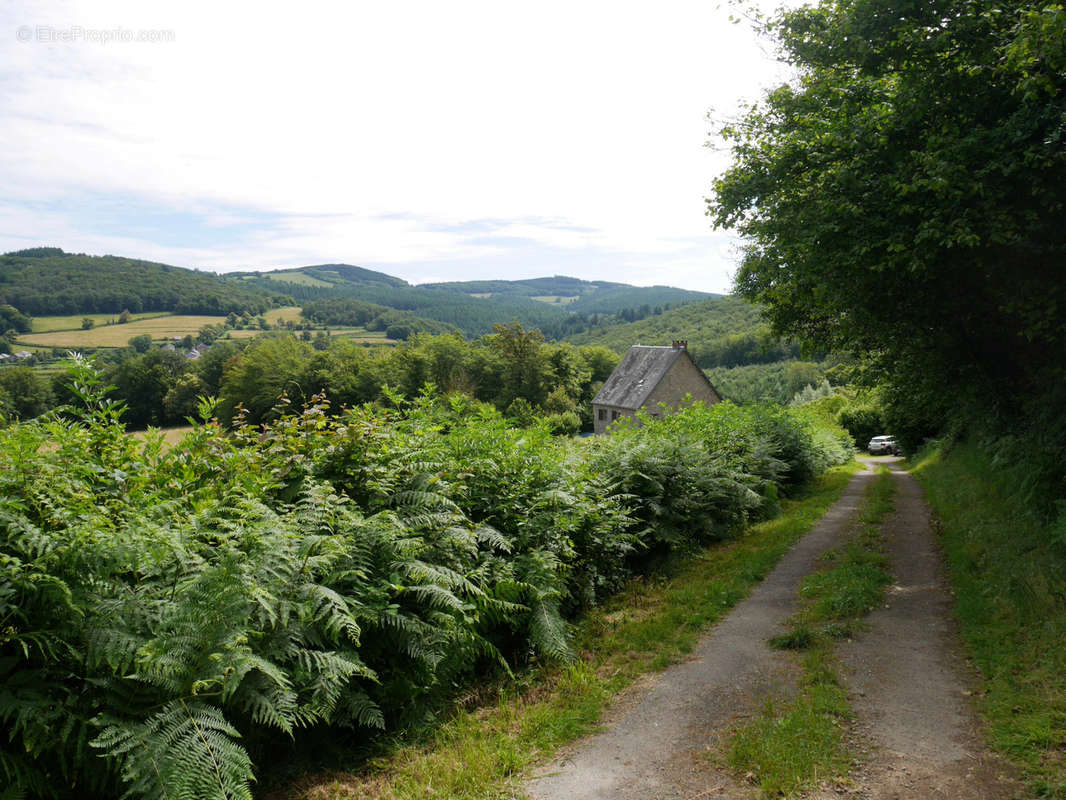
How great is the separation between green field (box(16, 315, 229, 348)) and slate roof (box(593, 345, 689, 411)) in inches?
1847

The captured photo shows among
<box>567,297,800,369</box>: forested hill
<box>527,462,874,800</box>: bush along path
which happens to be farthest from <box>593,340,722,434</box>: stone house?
<box>527,462,874,800</box>: bush along path

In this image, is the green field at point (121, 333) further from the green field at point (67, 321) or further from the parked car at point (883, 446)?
the parked car at point (883, 446)

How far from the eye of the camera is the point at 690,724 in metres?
4.96

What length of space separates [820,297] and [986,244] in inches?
89.0

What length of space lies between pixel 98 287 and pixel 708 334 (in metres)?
116

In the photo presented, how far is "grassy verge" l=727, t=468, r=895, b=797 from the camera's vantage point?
4.14m

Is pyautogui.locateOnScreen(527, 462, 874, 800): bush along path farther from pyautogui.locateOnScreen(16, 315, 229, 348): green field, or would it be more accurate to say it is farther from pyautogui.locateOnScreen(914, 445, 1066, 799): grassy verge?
pyautogui.locateOnScreen(16, 315, 229, 348): green field

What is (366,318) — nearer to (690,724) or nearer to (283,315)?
(283,315)

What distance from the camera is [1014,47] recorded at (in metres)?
6.91

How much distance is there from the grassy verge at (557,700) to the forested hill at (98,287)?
99333mm

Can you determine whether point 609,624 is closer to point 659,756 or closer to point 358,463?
point 659,756

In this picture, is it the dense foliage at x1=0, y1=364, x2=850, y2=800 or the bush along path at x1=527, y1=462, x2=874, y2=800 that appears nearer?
the dense foliage at x1=0, y1=364, x2=850, y2=800

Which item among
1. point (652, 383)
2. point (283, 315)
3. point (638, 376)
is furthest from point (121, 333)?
point (652, 383)

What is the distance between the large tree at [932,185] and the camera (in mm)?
7609
